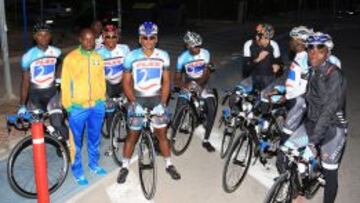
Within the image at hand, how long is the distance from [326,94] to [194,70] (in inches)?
129

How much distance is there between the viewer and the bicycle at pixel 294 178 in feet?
18.0

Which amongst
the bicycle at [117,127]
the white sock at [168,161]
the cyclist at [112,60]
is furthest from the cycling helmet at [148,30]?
the white sock at [168,161]

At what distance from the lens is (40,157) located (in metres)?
5.32

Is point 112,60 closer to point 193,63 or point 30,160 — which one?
point 193,63

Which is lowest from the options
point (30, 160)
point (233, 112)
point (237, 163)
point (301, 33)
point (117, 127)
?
point (30, 160)

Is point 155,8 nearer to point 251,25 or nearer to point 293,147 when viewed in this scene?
point 251,25

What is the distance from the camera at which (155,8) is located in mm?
29656

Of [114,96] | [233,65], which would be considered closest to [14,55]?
[233,65]

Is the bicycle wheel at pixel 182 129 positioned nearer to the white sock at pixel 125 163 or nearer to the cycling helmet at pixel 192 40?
the cycling helmet at pixel 192 40

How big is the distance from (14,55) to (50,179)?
11920 mm

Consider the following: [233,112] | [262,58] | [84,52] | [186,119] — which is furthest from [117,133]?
[262,58]

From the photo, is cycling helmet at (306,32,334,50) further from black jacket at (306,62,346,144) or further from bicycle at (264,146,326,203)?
bicycle at (264,146,326,203)

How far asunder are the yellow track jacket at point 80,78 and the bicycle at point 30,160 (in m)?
0.46

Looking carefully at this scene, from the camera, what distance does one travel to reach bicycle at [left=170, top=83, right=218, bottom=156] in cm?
827
